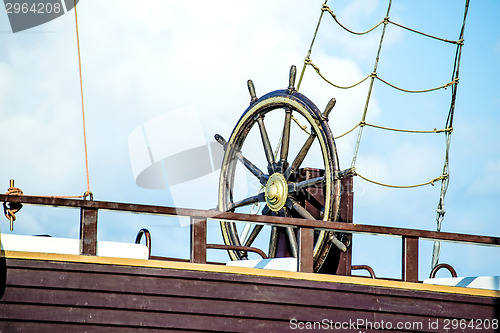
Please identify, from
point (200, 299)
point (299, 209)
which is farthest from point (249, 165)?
point (200, 299)

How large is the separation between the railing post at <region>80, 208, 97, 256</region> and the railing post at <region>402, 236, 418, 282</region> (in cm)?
193

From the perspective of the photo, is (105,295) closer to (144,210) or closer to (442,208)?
(144,210)

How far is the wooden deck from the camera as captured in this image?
509 centimetres

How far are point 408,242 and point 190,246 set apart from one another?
4.54 feet

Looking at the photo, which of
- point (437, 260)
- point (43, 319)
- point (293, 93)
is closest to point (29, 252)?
point (43, 319)

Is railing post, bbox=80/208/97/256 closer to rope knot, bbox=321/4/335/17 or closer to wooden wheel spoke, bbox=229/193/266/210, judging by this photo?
wooden wheel spoke, bbox=229/193/266/210

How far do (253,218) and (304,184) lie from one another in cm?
133

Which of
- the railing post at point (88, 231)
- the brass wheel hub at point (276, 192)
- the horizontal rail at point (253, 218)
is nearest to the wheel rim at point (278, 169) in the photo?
the brass wheel hub at point (276, 192)

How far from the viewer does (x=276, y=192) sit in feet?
22.8

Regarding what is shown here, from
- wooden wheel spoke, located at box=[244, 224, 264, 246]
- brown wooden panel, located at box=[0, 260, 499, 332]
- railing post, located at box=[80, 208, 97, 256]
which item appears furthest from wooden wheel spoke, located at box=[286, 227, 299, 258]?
railing post, located at box=[80, 208, 97, 256]

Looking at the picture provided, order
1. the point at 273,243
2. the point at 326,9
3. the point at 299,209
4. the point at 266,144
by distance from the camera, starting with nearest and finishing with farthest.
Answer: the point at 299,209 → the point at 273,243 → the point at 266,144 → the point at 326,9

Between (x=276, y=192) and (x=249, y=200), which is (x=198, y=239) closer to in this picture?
(x=276, y=192)

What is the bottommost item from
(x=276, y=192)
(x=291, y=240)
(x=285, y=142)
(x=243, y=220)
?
(x=243, y=220)

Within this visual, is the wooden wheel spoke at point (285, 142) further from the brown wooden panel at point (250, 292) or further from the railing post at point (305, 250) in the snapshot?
the brown wooden panel at point (250, 292)
